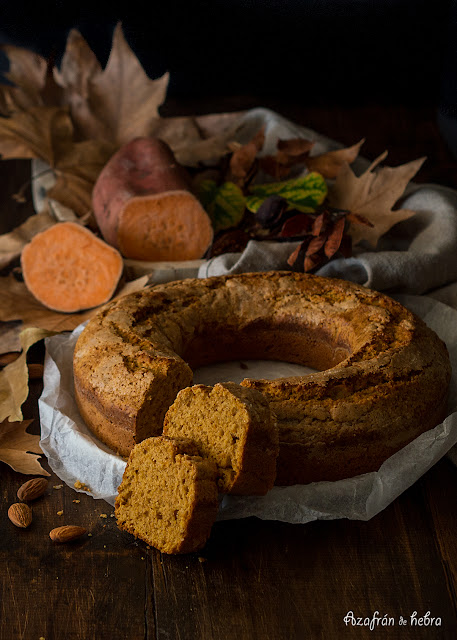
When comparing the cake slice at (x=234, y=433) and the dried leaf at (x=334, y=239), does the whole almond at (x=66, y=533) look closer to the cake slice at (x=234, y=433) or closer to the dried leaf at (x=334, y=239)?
the cake slice at (x=234, y=433)

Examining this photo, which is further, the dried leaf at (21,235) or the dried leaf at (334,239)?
the dried leaf at (21,235)

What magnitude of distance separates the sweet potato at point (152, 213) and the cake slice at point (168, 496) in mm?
1375

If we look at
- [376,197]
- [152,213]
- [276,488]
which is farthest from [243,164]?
[276,488]

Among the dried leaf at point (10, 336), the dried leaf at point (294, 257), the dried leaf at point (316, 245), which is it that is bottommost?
the dried leaf at point (10, 336)

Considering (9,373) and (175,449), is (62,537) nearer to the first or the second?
(175,449)

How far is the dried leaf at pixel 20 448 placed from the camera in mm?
2197

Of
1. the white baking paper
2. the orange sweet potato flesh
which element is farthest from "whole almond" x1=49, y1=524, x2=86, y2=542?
the orange sweet potato flesh

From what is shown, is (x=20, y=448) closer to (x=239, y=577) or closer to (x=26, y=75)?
(x=239, y=577)

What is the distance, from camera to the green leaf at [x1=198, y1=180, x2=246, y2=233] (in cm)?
322

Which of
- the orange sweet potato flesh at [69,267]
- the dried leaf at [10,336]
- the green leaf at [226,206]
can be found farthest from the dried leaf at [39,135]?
the dried leaf at [10,336]

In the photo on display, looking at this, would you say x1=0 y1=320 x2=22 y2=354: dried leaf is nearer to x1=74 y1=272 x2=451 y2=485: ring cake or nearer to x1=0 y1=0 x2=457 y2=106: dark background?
x1=74 y1=272 x2=451 y2=485: ring cake

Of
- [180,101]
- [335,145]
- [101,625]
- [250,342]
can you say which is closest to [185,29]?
[180,101]

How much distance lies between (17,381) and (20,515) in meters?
0.65

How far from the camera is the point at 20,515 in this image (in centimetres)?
201
